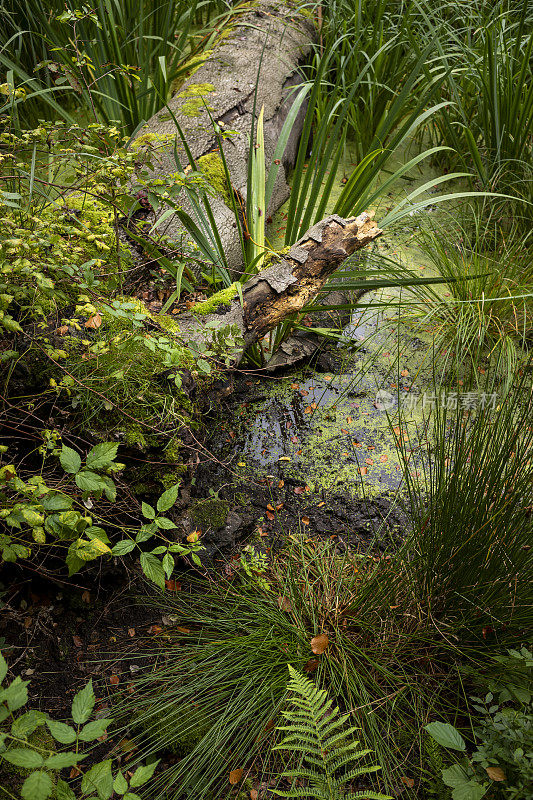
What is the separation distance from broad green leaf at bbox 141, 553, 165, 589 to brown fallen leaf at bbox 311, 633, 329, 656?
0.45 meters

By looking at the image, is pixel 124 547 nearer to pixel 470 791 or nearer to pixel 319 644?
pixel 319 644

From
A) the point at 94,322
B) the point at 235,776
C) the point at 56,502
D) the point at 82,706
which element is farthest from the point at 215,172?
the point at 235,776

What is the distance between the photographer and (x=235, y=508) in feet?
5.66

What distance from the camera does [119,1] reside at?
7.91 feet

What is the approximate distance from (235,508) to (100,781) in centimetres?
93

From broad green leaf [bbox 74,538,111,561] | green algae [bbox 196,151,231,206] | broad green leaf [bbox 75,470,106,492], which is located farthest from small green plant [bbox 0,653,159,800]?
green algae [bbox 196,151,231,206]

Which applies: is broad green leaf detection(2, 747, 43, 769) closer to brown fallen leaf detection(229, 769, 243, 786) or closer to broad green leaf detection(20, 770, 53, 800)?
broad green leaf detection(20, 770, 53, 800)

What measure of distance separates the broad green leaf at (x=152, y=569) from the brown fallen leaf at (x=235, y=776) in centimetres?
45

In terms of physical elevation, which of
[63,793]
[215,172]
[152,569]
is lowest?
[63,793]

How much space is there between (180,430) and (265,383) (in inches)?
25.6

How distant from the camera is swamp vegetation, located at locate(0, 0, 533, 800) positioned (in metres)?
1.13

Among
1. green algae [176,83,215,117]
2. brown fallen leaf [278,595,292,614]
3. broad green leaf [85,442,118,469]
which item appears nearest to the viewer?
broad green leaf [85,442,118,469]

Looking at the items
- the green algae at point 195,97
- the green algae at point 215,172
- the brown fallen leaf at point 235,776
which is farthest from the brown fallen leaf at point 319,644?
the green algae at point 195,97

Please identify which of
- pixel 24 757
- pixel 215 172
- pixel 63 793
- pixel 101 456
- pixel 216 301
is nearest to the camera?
pixel 24 757
